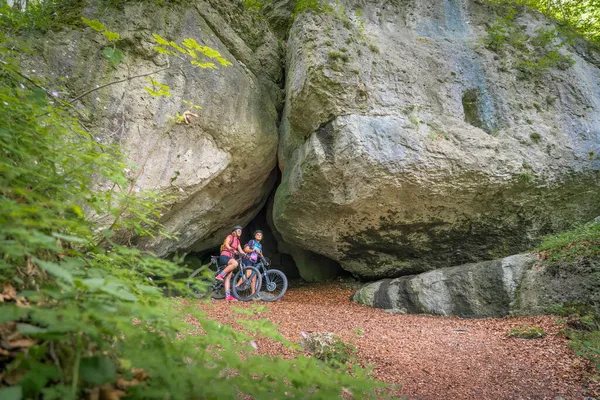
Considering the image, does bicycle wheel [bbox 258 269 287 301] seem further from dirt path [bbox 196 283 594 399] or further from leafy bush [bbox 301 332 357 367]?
leafy bush [bbox 301 332 357 367]

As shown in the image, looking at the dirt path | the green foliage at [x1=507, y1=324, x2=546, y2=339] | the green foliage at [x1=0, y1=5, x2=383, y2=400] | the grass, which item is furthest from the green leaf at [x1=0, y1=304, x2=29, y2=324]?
the green foliage at [x1=507, y1=324, x2=546, y2=339]

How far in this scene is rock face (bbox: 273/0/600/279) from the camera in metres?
7.39

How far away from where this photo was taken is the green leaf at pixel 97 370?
44.0 inches

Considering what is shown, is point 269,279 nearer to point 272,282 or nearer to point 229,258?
point 272,282

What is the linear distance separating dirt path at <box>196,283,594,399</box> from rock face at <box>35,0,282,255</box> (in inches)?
136

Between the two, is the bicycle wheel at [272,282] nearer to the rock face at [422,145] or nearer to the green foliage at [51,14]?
the rock face at [422,145]

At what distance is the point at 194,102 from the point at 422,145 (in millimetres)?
5282

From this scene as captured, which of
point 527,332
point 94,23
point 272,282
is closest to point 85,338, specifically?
point 94,23

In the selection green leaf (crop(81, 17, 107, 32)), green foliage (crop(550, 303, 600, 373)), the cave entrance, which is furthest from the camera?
the cave entrance

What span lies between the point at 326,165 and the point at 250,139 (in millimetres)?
2292

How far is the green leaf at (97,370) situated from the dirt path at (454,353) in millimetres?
2368

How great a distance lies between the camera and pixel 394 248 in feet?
29.0

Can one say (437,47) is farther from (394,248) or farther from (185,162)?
(185,162)

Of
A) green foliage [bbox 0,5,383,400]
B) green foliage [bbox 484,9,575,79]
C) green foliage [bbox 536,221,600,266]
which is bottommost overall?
green foliage [bbox 0,5,383,400]
